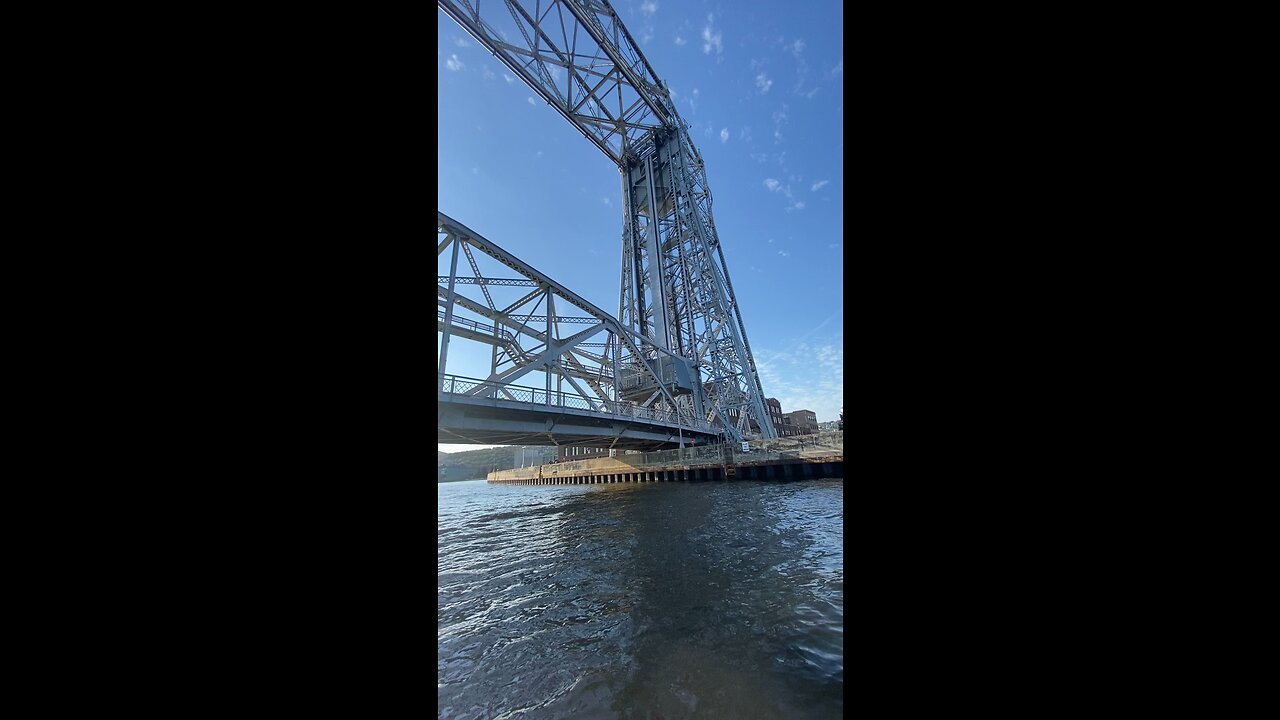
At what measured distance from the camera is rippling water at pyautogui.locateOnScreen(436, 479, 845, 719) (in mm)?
2619

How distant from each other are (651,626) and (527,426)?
408 inches

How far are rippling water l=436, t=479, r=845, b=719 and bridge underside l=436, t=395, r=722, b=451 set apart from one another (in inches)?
178

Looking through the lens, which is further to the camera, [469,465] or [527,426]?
[469,465]

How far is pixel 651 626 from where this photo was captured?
144 inches

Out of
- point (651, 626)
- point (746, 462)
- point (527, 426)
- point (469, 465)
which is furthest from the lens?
point (469, 465)

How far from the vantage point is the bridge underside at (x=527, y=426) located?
37.9ft

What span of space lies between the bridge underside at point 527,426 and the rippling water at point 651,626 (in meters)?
4.51

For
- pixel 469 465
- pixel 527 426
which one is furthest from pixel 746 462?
pixel 469 465

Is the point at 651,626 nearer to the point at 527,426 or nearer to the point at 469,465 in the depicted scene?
the point at 527,426

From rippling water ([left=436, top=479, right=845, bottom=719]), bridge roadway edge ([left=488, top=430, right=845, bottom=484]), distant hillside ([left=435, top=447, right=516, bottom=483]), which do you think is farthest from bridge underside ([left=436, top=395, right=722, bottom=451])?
distant hillside ([left=435, top=447, right=516, bottom=483])
